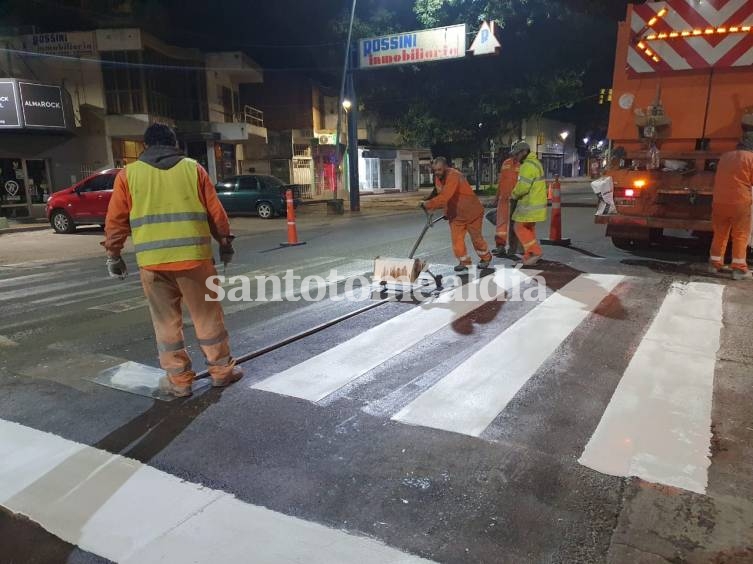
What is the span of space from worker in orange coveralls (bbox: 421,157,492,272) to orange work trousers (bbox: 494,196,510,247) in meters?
0.91

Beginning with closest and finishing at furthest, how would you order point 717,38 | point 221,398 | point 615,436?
point 615,436 → point 221,398 → point 717,38

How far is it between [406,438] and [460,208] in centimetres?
447

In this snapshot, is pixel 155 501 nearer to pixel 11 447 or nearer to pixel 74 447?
pixel 74 447

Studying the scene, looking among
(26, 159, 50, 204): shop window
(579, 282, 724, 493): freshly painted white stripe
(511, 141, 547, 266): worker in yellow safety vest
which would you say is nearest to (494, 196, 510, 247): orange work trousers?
(511, 141, 547, 266): worker in yellow safety vest

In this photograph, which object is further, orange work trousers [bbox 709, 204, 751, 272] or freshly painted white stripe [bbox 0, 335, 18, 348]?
orange work trousers [bbox 709, 204, 751, 272]

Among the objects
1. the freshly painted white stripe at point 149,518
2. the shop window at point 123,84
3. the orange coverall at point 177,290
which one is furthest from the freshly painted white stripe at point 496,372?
the shop window at point 123,84

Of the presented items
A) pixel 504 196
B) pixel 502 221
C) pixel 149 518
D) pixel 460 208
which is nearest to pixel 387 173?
pixel 502 221

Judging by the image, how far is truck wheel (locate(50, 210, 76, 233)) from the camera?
1606cm

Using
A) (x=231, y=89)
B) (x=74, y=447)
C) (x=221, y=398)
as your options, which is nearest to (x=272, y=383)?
(x=221, y=398)

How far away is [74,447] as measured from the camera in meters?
3.15

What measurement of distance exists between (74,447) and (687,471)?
3.32m

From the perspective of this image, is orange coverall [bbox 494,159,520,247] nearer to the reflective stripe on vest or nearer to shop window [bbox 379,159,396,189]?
the reflective stripe on vest

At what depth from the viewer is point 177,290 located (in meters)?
3.71

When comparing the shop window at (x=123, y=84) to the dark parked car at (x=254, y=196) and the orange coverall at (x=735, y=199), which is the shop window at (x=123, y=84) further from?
the orange coverall at (x=735, y=199)
